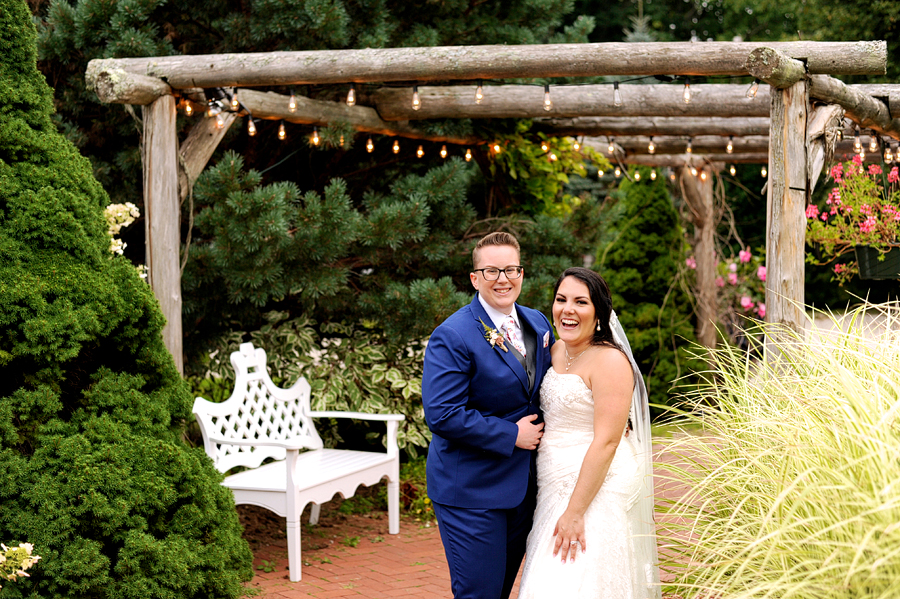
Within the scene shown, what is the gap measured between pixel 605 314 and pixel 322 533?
3.47 metres

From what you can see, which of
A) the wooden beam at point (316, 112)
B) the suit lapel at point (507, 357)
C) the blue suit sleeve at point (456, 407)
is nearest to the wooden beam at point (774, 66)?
the suit lapel at point (507, 357)

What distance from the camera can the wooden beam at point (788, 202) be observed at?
4527 mm

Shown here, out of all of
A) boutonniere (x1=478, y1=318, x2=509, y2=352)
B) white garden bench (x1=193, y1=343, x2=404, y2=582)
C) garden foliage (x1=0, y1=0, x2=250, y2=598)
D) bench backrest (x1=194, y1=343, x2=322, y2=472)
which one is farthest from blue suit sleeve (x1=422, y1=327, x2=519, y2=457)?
bench backrest (x1=194, y1=343, x2=322, y2=472)

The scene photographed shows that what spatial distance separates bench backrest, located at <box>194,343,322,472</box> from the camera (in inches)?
199

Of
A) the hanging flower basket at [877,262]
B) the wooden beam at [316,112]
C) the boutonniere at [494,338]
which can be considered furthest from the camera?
the wooden beam at [316,112]

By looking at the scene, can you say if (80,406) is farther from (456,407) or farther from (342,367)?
(342,367)

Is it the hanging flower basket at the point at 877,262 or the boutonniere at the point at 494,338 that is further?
the hanging flower basket at the point at 877,262

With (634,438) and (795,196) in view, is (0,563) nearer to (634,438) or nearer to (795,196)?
(634,438)

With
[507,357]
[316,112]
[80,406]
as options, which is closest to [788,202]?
[507,357]

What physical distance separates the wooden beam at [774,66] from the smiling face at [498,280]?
6.83 ft

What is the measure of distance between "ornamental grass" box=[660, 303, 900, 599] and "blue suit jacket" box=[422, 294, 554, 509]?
64 cm

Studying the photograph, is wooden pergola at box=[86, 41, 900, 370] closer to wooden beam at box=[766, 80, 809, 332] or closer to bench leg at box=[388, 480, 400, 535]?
wooden beam at box=[766, 80, 809, 332]

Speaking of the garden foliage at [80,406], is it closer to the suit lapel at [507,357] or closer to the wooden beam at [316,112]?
the suit lapel at [507,357]

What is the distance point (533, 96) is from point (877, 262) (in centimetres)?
269
